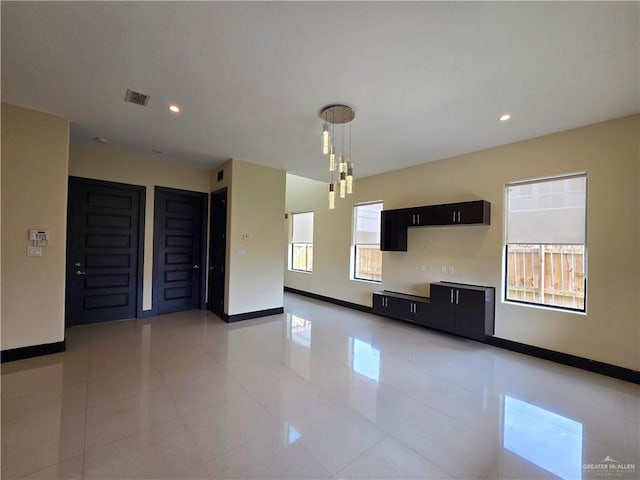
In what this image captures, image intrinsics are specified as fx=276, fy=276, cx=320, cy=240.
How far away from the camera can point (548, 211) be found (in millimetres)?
3744

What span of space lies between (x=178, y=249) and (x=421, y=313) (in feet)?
15.5

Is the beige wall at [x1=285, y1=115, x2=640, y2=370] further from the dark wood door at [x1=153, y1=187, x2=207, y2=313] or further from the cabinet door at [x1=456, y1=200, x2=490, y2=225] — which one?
the dark wood door at [x1=153, y1=187, x2=207, y2=313]

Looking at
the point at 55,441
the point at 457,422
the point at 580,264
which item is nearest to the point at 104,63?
the point at 55,441

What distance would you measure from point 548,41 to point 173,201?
5.73 meters

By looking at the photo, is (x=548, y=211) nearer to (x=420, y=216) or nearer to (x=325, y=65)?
(x=420, y=216)

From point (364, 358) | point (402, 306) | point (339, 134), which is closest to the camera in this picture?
point (364, 358)

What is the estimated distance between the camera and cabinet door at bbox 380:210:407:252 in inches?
205

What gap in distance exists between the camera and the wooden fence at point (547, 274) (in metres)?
3.52

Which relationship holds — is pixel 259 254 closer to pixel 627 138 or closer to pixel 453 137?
pixel 453 137

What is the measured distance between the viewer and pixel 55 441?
6.30 feet

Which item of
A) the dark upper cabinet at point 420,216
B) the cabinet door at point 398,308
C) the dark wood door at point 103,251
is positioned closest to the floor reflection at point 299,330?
the cabinet door at point 398,308

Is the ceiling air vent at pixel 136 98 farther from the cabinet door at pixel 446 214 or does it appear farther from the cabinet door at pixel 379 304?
the cabinet door at pixel 379 304

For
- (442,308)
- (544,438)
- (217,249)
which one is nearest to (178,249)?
(217,249)

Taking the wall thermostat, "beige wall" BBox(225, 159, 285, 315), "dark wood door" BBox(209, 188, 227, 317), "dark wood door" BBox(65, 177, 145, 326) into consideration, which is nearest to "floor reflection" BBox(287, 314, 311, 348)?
"beige wall" BBox(225, 159, 285, 315)
